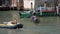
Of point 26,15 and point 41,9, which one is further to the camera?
point 41,9

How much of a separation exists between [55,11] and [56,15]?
3.82ft

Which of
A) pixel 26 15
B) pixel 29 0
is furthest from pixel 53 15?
pixel 29 0

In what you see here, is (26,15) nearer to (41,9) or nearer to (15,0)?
(41,9)

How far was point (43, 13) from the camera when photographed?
56.7m

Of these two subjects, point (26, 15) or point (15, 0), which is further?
point (15, 0)

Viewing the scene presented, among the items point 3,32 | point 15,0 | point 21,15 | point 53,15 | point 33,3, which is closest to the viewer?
point 3,32

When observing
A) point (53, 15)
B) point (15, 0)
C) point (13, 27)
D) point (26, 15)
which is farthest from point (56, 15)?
point (15, 0)

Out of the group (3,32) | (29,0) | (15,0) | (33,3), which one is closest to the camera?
(3,32)

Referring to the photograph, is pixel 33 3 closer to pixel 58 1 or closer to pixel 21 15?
pixel 58 1

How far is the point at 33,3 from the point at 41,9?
29.7 ft

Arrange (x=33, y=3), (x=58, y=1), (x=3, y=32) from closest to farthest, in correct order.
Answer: (x=3, y=32), (x=58, y=1), (x=33, y=3)

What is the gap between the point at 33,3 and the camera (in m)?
68.7

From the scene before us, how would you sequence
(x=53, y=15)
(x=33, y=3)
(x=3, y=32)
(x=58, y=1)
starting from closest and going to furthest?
(x=3, y=32)
(x=53, y=15)
(x=58, y=1)
(x=33, y=3)

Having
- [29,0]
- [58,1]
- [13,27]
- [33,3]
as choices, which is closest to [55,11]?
[58,1]
